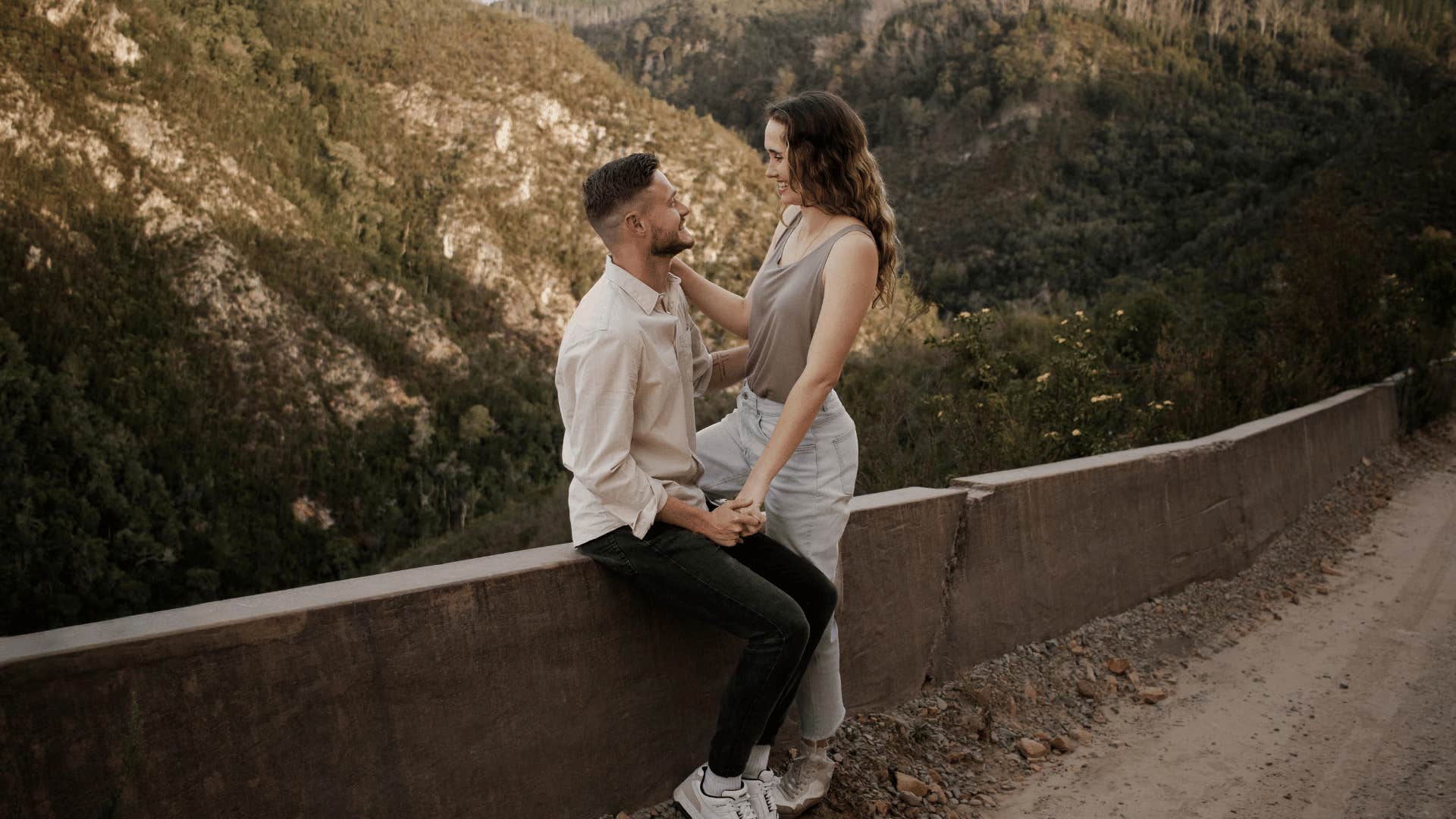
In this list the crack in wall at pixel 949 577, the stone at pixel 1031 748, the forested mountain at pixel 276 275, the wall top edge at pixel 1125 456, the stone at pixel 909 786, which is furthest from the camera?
the forested mountain at pixel 276 275

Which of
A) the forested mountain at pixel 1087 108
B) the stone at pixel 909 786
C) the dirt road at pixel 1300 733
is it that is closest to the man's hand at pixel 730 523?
the stone at pixel 909 786

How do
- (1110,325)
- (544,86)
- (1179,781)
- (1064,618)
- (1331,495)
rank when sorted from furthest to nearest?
1. (544,86)
2. (1110,325)
3. (1331,495)
4. (1064,618)
5. (1179,781)

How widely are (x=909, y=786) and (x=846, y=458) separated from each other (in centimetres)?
107

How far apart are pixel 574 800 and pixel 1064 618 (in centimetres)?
245

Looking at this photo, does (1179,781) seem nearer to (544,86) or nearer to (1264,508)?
(1264,508)

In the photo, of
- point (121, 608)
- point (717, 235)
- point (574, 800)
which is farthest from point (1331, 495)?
point (717, 235)

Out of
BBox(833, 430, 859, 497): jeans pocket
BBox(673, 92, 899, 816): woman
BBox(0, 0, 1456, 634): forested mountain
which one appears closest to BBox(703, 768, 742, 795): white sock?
BBox(673, 92, 899, 816): woman

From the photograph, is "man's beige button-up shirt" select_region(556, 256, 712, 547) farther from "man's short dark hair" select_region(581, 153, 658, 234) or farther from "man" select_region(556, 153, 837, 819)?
"man's short dark hair" select_region(581, 153, 658, 234)

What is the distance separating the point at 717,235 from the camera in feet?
225

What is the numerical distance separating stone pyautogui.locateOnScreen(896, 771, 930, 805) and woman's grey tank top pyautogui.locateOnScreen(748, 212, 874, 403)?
4.09 feet

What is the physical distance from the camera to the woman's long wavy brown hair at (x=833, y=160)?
2486 mm

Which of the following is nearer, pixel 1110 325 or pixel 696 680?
pixel 696 680

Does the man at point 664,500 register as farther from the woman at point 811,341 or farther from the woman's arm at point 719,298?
the woman's arm at point 719,298

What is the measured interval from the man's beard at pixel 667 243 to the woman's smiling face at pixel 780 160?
0.32m
